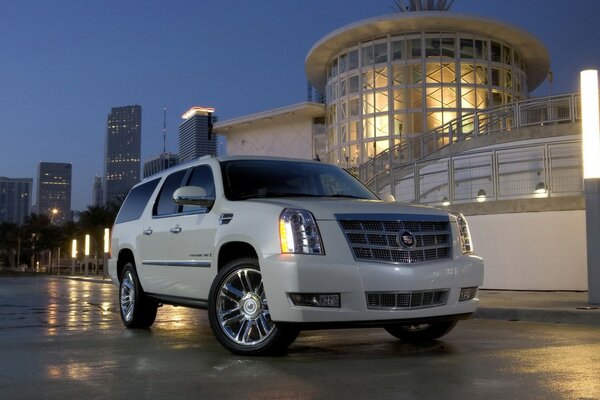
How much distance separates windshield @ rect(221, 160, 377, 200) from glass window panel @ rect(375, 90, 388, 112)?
42241 mm

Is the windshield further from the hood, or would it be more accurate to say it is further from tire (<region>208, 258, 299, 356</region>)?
tire (<region>208, 258, 299, 356</region>)

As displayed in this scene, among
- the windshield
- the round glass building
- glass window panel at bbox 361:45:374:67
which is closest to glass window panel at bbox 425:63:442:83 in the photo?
the round glass building

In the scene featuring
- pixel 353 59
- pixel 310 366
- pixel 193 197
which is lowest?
pixel 310 366

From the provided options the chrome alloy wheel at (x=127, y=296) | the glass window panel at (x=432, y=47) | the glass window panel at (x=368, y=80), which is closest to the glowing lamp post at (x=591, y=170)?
the chrome alloy wheel at (x=127, y=296)

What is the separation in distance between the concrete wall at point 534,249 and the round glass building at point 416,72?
1243 inches

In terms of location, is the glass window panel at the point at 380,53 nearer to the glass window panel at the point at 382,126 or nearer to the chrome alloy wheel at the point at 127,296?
the glass window panel at the point at 382,126

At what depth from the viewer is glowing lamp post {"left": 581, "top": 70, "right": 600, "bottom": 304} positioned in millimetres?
10781

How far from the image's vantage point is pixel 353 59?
51.6 m

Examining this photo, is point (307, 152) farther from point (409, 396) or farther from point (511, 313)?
point (409, 396)

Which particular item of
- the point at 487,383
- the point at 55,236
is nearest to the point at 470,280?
the point at 487,383

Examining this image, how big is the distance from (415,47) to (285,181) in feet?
143

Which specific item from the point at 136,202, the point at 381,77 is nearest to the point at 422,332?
the point at 136,202

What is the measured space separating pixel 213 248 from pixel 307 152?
5778 centimetres

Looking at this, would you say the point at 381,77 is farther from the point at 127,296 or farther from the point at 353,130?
the point at 127,296
